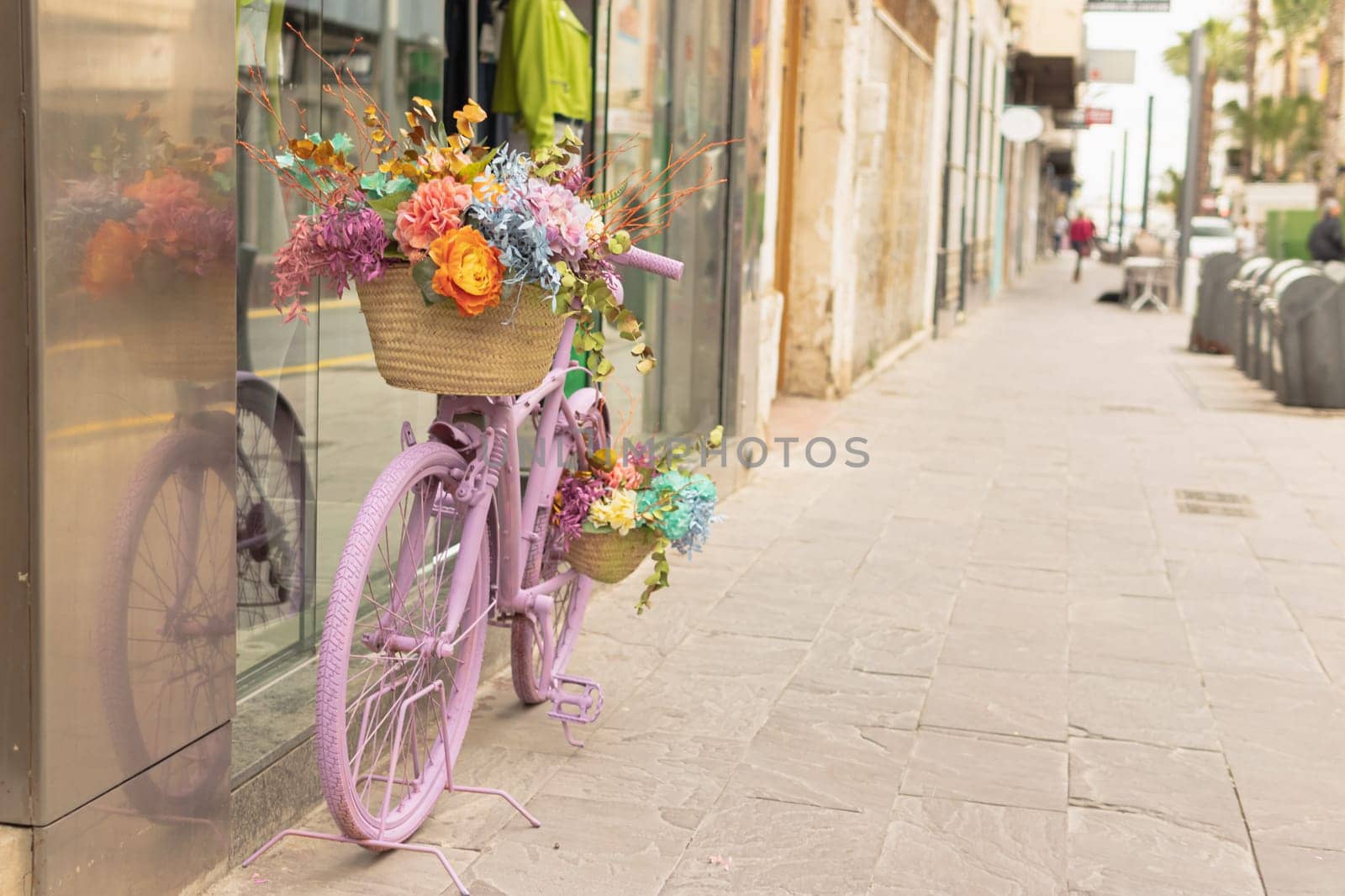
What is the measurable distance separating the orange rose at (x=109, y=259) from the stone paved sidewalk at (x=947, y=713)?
1269 mm

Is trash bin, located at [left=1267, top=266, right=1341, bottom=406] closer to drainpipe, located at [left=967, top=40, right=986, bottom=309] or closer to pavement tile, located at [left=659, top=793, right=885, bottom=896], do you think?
pavement tile, located at [left=659, top=793, right=885, bottom=896]

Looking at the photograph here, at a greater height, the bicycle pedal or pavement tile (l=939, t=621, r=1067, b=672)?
the bicycle pedal

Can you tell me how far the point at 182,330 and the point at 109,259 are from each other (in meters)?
0.25

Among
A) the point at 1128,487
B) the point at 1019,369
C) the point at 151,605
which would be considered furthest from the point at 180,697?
the point at 1019,369

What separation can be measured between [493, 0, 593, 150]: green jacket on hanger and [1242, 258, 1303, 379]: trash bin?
9367 millimetres

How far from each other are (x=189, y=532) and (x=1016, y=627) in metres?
3.50

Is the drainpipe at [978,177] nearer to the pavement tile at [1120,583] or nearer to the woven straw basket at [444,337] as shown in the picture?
the pavement tile at [1120,583]

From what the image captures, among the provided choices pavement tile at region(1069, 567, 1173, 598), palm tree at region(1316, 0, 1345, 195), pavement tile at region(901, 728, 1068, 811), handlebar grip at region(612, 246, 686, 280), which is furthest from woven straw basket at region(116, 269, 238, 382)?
palm tree at region(1316, 0, 1345, 195)

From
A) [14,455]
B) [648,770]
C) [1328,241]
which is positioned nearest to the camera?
[14,455]

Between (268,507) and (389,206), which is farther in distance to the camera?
(268,507)

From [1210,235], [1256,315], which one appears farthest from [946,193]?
[1210,235]

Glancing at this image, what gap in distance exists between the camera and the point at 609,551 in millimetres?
4332

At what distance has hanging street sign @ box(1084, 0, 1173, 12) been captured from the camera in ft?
83.7

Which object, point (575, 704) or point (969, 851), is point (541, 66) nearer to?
point (575, 704)
